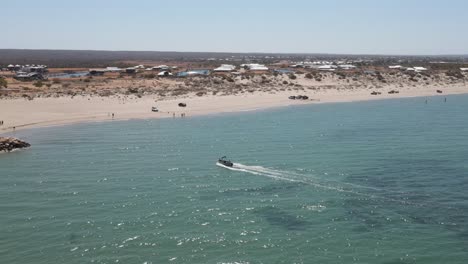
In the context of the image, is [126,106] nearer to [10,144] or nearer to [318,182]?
[10,144]

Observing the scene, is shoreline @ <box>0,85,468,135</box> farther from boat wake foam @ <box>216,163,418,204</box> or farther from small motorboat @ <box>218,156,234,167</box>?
boat wake foam @ <box>216,163,418,204</box>

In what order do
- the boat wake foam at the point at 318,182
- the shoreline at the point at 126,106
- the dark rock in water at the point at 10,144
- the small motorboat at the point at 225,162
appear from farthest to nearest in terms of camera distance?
1. the shoreline at the point at 126,106
2. the dark rock in water at the point at 10,144
3. the small motorboat at the point at 225,162
4. the boat wake foam at the point at 318,182

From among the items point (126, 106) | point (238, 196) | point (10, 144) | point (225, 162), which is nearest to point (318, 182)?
point (238, 196)

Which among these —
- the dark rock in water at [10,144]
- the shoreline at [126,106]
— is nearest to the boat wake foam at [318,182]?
the dark rock in water at [10,144]

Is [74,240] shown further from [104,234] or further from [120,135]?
[120,135]

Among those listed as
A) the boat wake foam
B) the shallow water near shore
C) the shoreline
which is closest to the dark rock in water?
the shallow water near shore

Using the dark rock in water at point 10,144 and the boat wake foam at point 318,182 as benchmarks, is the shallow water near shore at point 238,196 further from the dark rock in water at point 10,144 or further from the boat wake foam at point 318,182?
the dark rock in water at point 10,144

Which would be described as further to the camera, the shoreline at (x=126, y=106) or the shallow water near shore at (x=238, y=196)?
the shoreline at (x=126, y=106)
